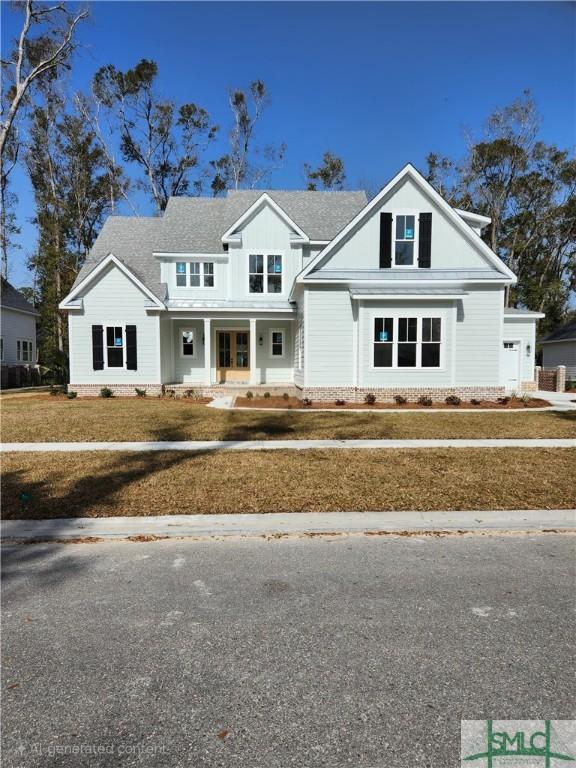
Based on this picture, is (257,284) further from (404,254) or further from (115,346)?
(404,254)

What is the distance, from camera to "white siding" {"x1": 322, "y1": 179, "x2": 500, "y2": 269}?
54.6 ft

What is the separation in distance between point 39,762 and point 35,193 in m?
42.3

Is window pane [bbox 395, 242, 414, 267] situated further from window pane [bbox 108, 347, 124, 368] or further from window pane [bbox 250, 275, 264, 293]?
window pane [bbox 108, 347, 124, 368]

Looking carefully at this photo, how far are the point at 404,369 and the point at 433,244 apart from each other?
4.41 m

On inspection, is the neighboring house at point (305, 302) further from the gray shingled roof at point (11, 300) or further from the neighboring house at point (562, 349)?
the gray shingled roof at point (11, 300)

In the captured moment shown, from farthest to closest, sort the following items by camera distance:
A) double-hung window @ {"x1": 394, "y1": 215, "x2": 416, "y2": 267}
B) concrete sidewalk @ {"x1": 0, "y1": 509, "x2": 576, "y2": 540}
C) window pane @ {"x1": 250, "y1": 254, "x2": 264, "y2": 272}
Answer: window pane @ {"x1": 250, "y1": 254, "x2": 264, "y2": 272} < double-hung window @ {"x1": 394, "y1": 215, "x2": 416, "y2": 267} < concrete sidewalk @ {"x1": 0, "y1": 509, "x2": 576, "y2": 540}

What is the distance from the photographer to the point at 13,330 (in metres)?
31.5

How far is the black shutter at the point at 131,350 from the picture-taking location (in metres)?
19.6

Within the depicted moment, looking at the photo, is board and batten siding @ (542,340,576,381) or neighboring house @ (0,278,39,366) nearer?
board and batten siding @ (542,340,576,381)

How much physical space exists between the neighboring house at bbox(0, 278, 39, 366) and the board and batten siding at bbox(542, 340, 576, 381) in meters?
33.6

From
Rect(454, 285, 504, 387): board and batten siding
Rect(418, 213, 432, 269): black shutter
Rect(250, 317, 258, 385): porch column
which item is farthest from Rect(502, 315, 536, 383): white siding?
Rect(250, 317, 258, 385): porch column

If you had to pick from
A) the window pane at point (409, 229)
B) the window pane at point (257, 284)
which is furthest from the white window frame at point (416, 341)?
the window pane at point (257, 284)

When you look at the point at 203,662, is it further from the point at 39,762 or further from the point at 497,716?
the point at 497,716

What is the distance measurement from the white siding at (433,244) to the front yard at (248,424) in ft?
18.4
